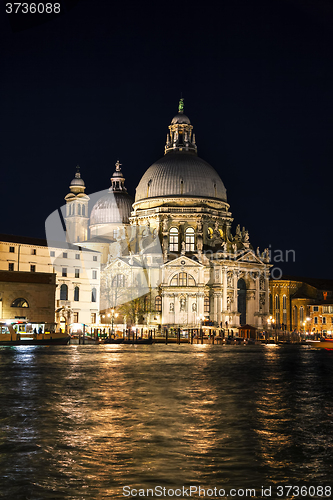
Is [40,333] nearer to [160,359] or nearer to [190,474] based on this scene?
[160,359]

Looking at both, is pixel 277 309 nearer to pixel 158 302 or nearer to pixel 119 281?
pixel 158 302

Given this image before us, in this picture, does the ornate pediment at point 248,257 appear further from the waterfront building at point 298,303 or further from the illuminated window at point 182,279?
the waterfront building at point 298,303

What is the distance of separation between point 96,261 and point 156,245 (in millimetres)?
7721

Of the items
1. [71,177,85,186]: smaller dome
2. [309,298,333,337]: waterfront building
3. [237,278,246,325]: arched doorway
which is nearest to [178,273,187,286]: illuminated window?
[237,278,246,325]: arched doorway

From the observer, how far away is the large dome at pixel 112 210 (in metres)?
95.1

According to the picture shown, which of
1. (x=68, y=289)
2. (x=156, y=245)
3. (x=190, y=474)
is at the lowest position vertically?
(x=190, y=474)

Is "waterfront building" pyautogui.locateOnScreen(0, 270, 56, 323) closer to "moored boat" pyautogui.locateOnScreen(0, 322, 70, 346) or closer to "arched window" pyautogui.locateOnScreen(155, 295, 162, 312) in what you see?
"moored boat" pyautogui.locateOnScreen(0, 322, 70, 346)

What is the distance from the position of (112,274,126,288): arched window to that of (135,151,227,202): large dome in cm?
1158

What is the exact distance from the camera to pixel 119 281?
8000cm

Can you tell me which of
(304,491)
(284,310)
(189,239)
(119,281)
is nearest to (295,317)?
(284,310)

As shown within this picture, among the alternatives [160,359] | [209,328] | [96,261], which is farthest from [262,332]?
[160,359]

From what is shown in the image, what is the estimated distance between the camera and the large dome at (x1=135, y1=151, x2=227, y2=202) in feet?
272

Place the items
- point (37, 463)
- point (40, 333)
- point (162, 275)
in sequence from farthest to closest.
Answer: point (162, 275), point (40, 333), point (37, 463)

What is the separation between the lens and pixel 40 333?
2323 inches
